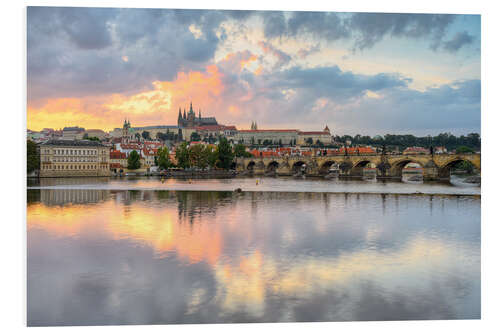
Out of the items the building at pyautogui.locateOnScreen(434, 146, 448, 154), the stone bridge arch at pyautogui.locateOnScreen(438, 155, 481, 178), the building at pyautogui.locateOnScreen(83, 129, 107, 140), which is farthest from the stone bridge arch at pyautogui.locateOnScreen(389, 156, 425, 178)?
the building at pyautogui.locateOnScreen(83, 129, 107, 140)

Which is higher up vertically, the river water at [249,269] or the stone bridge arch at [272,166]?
the stone bridge arch at [272,166]

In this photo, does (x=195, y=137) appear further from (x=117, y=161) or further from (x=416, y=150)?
(x=416, y=150)

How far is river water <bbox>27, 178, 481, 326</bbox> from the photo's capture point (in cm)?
483

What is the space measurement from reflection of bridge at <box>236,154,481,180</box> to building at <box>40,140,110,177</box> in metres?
17.5

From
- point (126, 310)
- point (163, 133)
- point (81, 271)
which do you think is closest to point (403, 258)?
point (126, 310)

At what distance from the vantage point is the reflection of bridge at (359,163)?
2973 centimetres

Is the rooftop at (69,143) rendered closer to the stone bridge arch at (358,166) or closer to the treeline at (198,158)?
the treeline at (198,158)

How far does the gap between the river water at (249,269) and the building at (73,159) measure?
24.9 metres

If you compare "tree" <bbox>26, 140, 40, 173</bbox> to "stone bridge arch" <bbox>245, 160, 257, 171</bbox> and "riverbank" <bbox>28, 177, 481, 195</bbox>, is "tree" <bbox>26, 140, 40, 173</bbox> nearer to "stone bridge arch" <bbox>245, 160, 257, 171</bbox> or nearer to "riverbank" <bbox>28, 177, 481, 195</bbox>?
"riverbank" <bbox>28, 177, 481, 195</bbox>

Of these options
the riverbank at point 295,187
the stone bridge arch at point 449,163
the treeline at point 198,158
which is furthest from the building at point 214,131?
the riverbank at point 295,187

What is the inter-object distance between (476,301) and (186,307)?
127 inches

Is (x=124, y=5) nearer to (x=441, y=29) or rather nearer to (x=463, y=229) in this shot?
(x=441, y=29)

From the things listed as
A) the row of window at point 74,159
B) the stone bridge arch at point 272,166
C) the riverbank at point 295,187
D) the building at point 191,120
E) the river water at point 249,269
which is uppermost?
the building at point 191,120

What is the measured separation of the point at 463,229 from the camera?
31.3 feet
